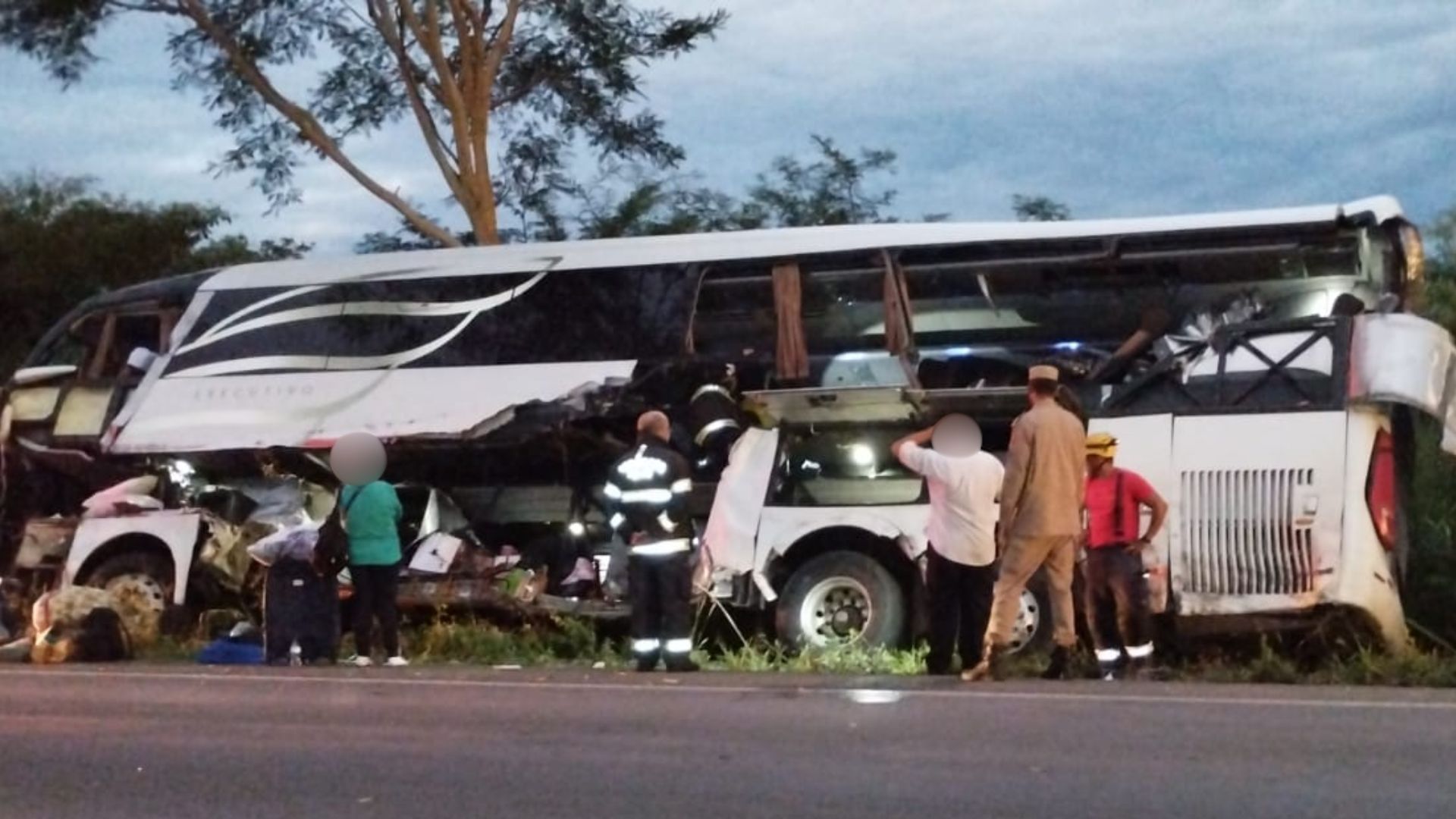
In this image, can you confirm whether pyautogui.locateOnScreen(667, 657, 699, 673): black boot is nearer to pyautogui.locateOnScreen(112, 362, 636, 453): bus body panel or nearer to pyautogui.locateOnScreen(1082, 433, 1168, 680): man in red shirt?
pyautogui.locateOnScreen(1082, 433, 1168, 680): man in red shirt

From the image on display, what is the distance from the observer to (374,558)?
38.8 ft

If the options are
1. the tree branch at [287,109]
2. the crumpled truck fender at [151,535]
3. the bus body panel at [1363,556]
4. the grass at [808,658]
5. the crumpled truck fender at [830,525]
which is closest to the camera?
the grass at [808,658]

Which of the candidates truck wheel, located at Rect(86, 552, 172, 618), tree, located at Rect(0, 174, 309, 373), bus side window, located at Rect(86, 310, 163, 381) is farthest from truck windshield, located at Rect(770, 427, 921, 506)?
tree, located at Rect(0, 174, 309, 373)

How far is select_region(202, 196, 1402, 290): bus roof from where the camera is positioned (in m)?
11.6

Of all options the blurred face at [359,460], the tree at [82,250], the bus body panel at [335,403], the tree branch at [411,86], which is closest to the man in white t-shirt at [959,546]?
the bus body panel at [335,403]

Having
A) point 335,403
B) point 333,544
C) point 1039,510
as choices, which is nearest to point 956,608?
point 1039,510

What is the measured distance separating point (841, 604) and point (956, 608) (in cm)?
166

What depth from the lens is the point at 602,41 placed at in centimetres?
2125

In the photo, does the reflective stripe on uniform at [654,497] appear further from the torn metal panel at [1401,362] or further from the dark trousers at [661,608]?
the torn metal panel at [1401,362]

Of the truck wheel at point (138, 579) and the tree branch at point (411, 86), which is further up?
the tree branch at point (411, 86)

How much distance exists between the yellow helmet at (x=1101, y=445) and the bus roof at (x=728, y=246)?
1884 mm

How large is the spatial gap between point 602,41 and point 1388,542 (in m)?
13.0

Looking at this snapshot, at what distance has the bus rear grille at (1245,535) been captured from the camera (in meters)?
10.2

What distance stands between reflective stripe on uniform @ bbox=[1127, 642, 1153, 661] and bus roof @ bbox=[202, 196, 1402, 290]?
2859mm
